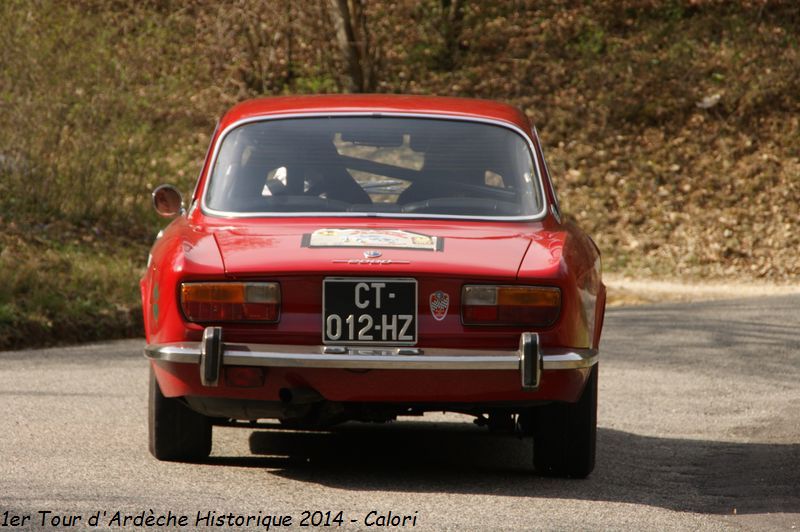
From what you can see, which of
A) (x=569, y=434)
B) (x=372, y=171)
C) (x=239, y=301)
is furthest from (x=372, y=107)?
(x=569, y=434)

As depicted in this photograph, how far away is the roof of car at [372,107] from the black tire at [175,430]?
54.3 inches

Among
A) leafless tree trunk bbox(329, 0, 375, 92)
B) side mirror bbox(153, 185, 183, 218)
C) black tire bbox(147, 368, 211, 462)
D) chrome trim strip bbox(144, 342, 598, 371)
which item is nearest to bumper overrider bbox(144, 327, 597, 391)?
chrome trim strip bbox(144, 342, 598, 371)

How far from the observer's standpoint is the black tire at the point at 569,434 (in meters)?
6.06

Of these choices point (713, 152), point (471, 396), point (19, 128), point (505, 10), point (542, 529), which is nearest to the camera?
point (542, 529)

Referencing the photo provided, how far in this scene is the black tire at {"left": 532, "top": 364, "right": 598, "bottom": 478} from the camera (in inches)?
239

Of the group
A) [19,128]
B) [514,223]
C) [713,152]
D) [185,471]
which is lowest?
[713,152]

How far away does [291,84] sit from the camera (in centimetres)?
2630

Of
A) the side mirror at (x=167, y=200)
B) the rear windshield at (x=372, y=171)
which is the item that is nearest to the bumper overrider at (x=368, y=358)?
the rear windshield at (x=372, y=171)

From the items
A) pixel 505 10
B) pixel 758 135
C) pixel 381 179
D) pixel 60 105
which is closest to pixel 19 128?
pixel 60 105

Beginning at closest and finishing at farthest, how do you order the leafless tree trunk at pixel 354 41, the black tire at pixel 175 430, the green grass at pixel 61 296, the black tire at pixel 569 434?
the black tire at pixel 569 434, the black tire at pixel 175 430, the green grass at pixel 61 296, the leafless tree trunk at pixel 354 41

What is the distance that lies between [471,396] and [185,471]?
1.35 metres

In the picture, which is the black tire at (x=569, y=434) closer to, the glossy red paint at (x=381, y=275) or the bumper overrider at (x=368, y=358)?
the glossy red paint at (x=381, y=275)

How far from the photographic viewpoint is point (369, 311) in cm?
549

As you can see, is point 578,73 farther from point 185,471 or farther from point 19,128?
point 185,471
